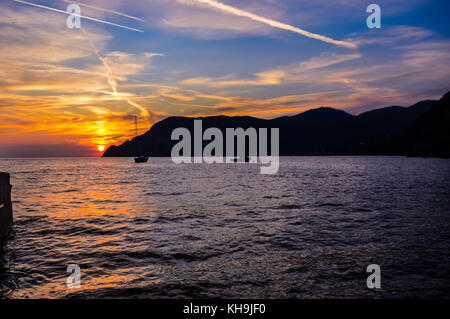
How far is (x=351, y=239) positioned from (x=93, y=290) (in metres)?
10.4

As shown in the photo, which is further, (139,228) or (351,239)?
(139,228)

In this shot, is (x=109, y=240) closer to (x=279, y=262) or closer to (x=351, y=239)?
(x=279, y=262)

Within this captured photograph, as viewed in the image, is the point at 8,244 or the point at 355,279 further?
the point at 8,244

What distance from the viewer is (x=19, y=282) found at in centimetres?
766

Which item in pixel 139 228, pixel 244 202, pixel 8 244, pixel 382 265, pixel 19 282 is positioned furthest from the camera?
pixel 244 202

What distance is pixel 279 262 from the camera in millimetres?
9227

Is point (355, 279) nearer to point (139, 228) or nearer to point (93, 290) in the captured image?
point (93, 290)
